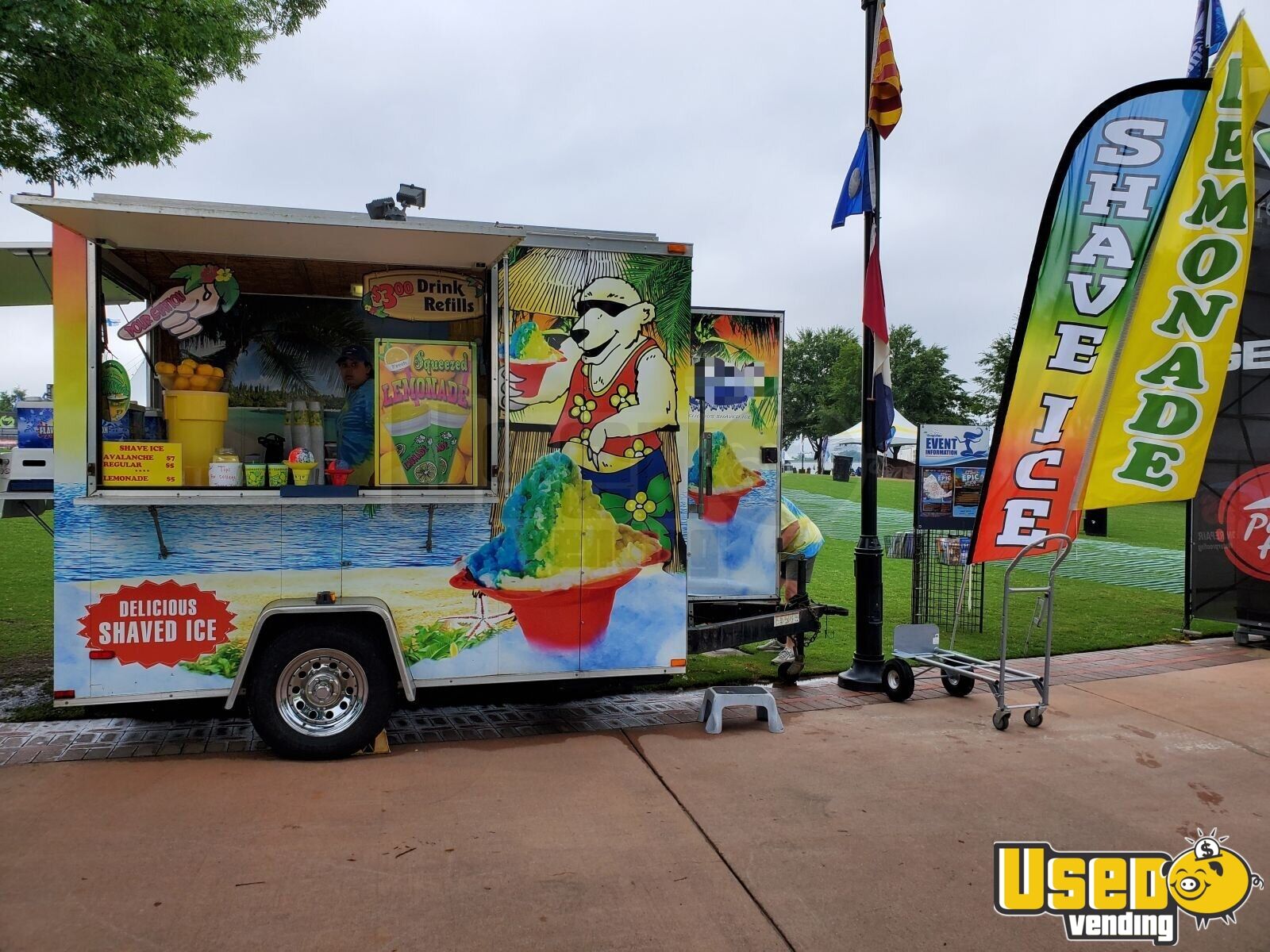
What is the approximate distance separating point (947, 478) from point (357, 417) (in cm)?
599

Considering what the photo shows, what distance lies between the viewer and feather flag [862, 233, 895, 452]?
6.98m

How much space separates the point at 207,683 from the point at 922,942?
3874 mm

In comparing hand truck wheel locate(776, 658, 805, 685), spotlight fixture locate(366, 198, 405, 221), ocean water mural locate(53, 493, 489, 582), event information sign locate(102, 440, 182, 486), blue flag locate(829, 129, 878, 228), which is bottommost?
hand truck wheel locate(776, 658, 805, 685)

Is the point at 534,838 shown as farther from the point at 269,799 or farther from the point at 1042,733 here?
the point at 1042,733

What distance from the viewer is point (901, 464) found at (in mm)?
51031

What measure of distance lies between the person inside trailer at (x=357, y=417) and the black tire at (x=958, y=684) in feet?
14.8

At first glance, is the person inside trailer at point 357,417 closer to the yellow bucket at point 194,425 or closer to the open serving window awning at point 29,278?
the yellow bucket at point 194,425

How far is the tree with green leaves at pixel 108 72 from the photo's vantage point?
6.46 meters

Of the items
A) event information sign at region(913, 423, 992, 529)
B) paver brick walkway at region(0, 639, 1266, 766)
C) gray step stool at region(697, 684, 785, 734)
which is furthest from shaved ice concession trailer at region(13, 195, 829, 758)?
event information sign at region(913, 423, 992, 529)

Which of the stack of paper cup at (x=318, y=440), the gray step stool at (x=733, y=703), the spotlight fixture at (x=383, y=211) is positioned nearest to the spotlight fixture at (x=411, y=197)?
the spotlight fixture at (x=383, y=211)

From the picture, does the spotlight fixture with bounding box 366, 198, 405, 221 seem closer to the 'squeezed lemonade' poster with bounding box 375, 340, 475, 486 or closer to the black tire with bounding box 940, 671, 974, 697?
the 'squeezed lemonade' poster with bounding box 375, 340, 475, 486

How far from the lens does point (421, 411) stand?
5.54 metres

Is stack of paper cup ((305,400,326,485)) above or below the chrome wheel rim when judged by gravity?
above

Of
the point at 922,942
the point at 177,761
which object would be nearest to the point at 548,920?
the point at 922,942
